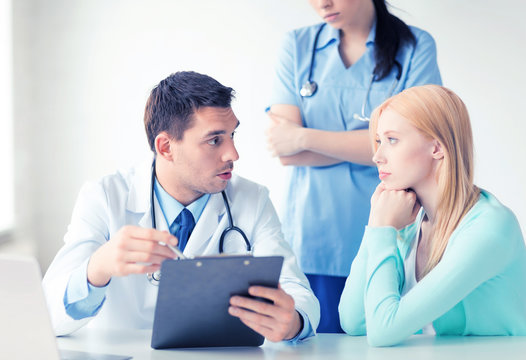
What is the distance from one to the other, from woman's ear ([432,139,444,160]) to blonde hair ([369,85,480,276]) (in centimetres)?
1

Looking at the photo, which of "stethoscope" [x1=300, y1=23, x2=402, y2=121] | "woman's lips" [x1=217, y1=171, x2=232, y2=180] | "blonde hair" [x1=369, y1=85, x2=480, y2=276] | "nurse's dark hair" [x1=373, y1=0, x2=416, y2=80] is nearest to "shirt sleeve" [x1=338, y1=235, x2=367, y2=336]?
"blonde hair" [x1=369, y1=85, x2=480, y2=276]

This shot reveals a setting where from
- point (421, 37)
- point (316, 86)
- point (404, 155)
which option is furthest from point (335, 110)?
point (404, 155)

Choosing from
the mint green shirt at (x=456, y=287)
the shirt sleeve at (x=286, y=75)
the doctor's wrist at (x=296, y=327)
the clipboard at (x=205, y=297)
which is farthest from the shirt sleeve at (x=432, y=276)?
the shirt sleeve at (x=286, y=75)

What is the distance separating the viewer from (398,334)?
4.28ft

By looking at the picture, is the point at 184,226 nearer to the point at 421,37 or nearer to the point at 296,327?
the point at 296,327

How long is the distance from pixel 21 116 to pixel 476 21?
2.43 m

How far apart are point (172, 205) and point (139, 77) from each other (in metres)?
1.99

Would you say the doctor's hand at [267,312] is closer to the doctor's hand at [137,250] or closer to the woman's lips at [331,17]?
the doctor's hand at [137,250]

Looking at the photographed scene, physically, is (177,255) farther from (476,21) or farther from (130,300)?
(476,21)

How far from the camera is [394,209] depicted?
4.95 feet

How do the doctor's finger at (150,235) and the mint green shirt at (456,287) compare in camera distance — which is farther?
the mint green shirt at (456,287)

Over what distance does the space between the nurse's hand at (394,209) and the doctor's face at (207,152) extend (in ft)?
1.23

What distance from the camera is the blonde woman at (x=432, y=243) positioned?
4.36ft

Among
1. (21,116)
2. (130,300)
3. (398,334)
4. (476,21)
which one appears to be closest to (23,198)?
(21,116)
